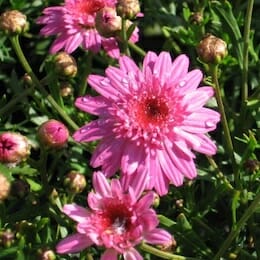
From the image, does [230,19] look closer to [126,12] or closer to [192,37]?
[192,37]

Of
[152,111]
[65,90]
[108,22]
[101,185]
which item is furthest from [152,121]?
[65,90]

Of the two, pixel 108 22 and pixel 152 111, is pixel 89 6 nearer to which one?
pixel 108 22

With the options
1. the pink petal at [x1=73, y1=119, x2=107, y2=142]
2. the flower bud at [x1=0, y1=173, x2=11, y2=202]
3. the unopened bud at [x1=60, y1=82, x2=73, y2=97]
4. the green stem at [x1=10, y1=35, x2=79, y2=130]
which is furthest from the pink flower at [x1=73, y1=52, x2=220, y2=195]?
the unopened bud at [x1=60, y1=82, x2=73, y2=97]

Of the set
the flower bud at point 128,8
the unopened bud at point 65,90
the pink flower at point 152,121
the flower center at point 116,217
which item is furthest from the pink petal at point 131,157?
the unopened bud at point 65,90

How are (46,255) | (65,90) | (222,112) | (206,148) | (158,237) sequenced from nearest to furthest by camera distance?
(158,237) → (46,255) → (206,148) → (222,112) → (65,90)

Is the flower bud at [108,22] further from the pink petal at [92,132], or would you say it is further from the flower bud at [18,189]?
the flower bud at [18,189]
